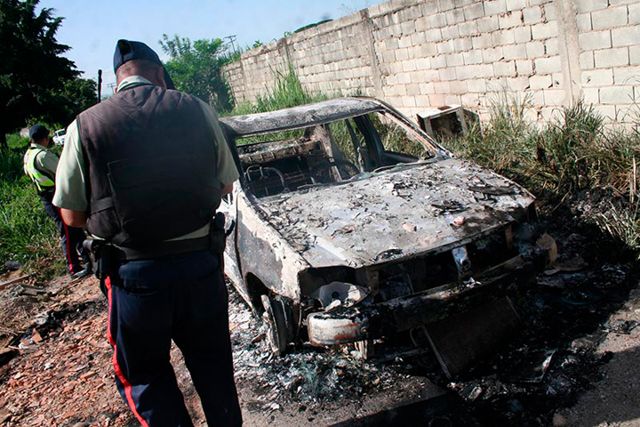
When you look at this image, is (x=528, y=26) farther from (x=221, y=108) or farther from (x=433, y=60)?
(x=221, y=108)

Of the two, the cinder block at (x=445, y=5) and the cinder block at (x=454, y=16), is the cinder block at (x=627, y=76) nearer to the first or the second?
the cinder block at (x=454, y=16)

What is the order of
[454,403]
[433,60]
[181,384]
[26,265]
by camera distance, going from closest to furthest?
[454,403] < [181,384] < [26,265] < [433,60]

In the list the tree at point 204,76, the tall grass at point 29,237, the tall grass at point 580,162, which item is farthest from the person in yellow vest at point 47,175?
the tree at point 204,76

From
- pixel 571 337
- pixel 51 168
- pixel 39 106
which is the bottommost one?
pixel 571 337

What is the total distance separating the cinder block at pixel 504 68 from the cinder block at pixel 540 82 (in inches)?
11.0

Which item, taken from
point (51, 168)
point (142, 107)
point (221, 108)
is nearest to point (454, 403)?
point (142, 107)

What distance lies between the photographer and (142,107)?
2268 mm

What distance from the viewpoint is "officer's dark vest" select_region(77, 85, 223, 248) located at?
2203 mm

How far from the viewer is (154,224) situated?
2.27 meters

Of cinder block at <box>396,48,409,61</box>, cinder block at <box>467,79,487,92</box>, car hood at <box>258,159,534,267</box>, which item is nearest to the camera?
car hood at <box>258,159,534,267</box>

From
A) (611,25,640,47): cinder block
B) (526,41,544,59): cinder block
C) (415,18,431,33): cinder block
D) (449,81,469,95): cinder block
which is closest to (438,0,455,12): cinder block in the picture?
(415,18,431,33): cinder block

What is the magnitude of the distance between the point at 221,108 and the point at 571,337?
55.9ft

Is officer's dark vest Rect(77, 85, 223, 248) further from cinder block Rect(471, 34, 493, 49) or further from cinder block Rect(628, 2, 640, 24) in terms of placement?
cinder block Rect(471, 34, 493, 49)

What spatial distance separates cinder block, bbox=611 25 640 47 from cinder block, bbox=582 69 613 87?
Result: 272 mm
